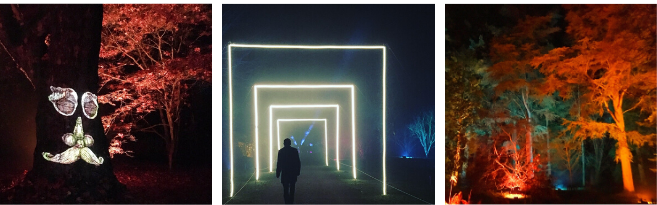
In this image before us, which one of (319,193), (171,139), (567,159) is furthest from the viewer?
(567,159)

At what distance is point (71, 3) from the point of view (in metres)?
6.87

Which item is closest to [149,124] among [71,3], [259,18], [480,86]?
[259,18]

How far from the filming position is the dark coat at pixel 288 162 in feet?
20.4

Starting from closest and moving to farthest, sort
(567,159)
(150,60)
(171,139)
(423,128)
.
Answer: (150,60) → (171,139) → (567,159) → (423,128)

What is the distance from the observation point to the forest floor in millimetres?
8109

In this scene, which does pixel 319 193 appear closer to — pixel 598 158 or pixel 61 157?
pixel 61 157

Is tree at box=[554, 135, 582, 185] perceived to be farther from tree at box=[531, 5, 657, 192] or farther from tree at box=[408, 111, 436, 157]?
tree at box=[408, 111, 436, 157]

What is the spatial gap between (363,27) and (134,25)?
418 cm

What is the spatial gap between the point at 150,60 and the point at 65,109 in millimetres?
3244

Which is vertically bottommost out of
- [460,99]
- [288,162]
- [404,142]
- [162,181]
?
[404,142]

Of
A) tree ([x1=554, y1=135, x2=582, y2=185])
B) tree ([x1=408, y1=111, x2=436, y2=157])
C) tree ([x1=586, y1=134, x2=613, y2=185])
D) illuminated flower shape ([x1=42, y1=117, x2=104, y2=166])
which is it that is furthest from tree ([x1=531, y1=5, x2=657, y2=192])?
tree ([x1=408, y1=111, x2=436, y2=157])

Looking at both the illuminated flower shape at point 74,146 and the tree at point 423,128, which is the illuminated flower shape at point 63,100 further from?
the tree at point 423,128

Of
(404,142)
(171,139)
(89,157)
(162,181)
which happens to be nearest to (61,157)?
(89,157)

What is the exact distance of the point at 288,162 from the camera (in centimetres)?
626
